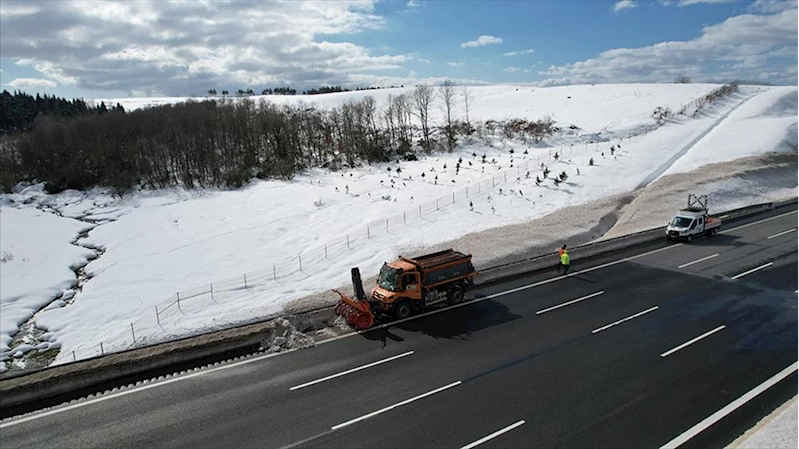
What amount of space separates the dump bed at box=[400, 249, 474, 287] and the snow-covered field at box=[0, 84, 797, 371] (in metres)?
Result: 5.24

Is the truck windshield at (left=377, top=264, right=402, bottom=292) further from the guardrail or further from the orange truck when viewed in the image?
the guardrail

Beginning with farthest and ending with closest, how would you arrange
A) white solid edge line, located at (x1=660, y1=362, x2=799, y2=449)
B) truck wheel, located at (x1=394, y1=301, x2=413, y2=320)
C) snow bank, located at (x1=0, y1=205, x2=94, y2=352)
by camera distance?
snow bank, located at (x1=0, y1=205, x2=94, y2=352)
truck wheel, located at (x1=394, y1=301, x2=413, y2=320)
white solid edge line, located at (x1=660, y1=362, x2=799, y2=449)

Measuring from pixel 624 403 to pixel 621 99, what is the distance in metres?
82.0

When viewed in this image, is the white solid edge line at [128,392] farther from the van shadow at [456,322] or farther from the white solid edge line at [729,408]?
the white solid edge line at [729,408]

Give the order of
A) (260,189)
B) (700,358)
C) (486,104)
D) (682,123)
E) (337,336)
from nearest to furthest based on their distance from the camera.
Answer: (700,358), (337,336), (260,189), (682,123), (486,104)

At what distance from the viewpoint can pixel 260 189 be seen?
170ft

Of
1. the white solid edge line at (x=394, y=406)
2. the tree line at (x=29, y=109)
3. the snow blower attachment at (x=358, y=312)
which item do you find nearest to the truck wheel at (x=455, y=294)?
the snow blower attachment at (x=358, y=312)

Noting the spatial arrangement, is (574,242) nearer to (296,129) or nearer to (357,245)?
(357,245)

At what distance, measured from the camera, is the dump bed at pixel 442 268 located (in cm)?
1850

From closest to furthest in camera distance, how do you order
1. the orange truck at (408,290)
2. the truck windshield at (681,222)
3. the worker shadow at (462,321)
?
the worker shadow at (462,321) → the orange truck at (408,290) → the truck windshield at (681,222)

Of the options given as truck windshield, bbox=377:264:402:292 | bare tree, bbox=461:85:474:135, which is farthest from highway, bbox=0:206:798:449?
bare tree, bbox=461:85:474:135

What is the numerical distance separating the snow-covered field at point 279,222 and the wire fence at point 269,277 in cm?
11

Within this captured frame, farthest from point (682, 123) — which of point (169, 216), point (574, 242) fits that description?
point (169, 216)

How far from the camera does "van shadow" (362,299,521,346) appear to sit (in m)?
16.8
